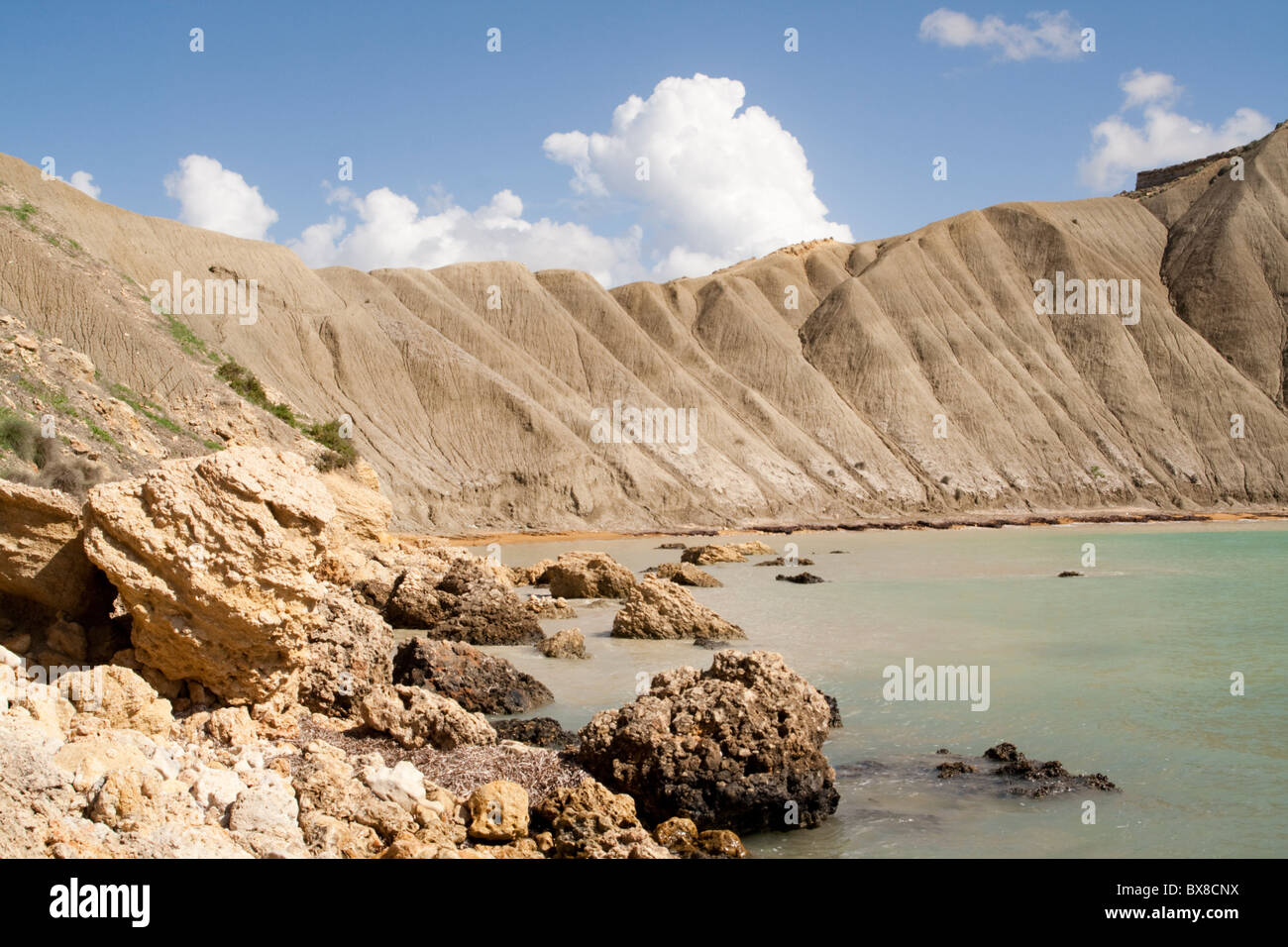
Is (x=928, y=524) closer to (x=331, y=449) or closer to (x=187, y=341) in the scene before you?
(x=331, y=449)

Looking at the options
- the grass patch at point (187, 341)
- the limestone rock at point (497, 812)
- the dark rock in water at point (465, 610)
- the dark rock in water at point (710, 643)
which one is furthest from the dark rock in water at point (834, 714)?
the grass patch at point (187, 341)

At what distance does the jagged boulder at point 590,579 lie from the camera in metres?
21.7

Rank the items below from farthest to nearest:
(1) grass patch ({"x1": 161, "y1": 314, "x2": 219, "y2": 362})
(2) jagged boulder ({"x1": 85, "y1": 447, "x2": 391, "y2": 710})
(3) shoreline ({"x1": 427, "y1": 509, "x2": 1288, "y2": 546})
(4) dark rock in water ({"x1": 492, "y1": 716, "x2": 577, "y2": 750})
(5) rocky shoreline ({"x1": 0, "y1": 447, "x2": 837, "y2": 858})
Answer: (3) shoreline ({"x1": 427, "y1": 509, "x2": 1288, "y2": 546}), (1) grass patch ({"x1": 161, "y1": 314, "x2": 219, "y2": 362}), (4) dark rock in water ({"x1": 492, "y1": 716, "x2": 577, "y2": 750}), (2) jagged boulder ({"x1": 85, "y1": 447, "x2": 391, "y2": 710}), (5) rocky shoreline ({"x1": 0, "y1": 447, "x2": 837, "y2": 858})

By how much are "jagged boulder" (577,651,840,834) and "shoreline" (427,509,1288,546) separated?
29323 millimetres

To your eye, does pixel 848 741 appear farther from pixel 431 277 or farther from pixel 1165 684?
pixel 431 277

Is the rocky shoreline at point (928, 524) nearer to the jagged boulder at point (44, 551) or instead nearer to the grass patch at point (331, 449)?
the grass patch at point (331, 449)

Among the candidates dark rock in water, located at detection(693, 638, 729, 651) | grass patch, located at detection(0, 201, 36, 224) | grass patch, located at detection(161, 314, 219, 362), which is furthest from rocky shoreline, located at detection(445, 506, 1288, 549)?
dark rock in water, located at detection(693, 638, 729, 651)

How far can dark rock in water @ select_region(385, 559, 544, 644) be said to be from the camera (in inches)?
620

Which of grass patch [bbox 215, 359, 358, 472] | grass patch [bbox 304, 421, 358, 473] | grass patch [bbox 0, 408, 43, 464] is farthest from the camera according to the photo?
grass patch [bbox 215, 359, 358, 472]

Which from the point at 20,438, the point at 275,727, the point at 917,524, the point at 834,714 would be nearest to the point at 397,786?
the point at 275,727

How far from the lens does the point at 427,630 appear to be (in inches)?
629

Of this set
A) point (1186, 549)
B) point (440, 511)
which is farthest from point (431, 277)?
point (1186, 549)

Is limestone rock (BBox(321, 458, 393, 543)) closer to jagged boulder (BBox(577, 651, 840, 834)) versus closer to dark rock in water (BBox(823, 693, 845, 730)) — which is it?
dark rock in water (BBox(823, 693, 845, 730))

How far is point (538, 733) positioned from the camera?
9.84m
